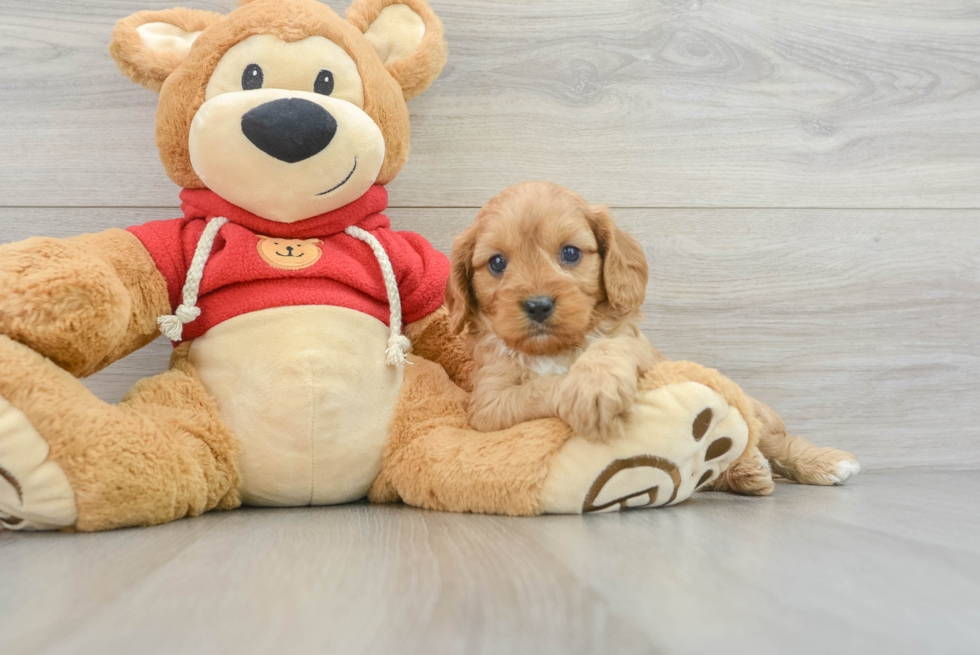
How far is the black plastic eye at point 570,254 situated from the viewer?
1.18 metres

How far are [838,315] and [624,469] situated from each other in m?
1.04

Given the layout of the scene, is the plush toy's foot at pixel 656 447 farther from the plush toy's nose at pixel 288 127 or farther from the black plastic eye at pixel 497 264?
the plush toy's nose at pixel 288 127

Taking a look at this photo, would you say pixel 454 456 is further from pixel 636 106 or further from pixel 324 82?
pixel 636 106

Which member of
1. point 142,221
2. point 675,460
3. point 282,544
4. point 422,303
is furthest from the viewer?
point 142,221

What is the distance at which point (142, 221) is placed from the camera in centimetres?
154

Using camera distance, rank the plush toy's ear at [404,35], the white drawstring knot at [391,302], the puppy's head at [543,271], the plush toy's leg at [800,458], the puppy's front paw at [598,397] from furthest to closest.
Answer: the plush toy's leg at [800,458], the plush toy's ear at [404,35], the white drawstring knot at [391,302], the puppy's head at [543,271], the puppy's front paw at [598,397]

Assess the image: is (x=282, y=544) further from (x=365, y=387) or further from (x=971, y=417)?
(x=971, y=417)

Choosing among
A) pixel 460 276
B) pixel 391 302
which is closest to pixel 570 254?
pixel 460 276

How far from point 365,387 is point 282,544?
1.21 feet

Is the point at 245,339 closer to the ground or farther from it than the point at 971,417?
farther from it

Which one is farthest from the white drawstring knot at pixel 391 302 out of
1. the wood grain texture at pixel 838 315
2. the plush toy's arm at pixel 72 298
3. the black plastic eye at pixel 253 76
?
the wood grain texture at pixel 838 315

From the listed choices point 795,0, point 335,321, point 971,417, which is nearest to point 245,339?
point 335,321

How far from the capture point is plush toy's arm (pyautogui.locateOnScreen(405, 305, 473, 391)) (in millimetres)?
1394

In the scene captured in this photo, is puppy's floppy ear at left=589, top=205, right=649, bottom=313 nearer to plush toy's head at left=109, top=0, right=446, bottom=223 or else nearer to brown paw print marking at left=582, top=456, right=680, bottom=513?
brown paw print marking at left=582, top=456, right=680, bottom=513
